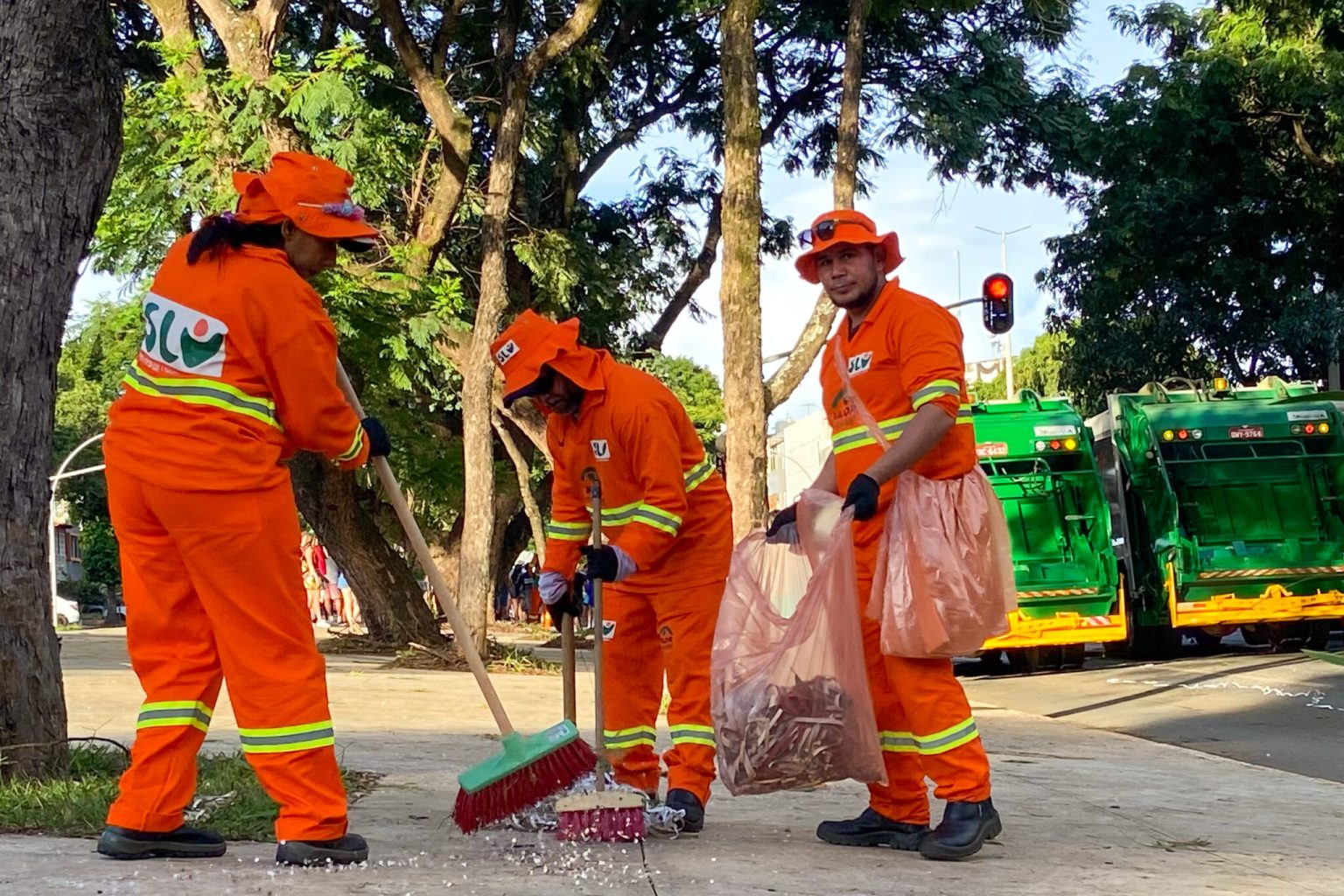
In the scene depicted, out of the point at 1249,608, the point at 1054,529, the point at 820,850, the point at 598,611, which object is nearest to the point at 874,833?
the point at 820,850

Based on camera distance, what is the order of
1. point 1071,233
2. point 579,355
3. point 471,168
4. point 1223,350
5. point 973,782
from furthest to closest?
point 1223,350
point 1071,233
point 471,168
point 579,355
point 973,782

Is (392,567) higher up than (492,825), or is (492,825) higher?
(392,567)

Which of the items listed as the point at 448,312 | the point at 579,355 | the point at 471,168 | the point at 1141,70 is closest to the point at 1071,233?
the point at 1141,70

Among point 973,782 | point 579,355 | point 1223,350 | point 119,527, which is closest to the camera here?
point 119,527

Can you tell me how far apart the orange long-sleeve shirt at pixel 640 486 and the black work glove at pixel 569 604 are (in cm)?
5

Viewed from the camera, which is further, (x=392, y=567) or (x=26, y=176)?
(x=392, y=567)

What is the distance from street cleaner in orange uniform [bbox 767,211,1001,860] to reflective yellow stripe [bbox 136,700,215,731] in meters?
1.85

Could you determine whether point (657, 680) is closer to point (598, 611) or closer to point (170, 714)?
point (598, 611)

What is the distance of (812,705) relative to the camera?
502 centimetres

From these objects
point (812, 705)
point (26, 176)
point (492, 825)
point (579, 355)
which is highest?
point (26, 176)

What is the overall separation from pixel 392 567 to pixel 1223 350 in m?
16.0

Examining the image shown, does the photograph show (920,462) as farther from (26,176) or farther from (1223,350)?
(1223,350)

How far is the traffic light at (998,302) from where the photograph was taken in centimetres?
1730

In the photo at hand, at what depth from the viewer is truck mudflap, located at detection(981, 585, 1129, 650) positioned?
50.2 feet
